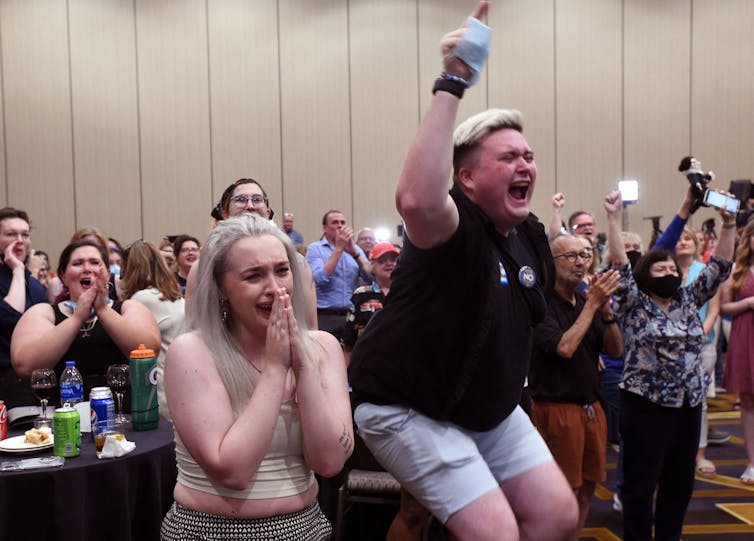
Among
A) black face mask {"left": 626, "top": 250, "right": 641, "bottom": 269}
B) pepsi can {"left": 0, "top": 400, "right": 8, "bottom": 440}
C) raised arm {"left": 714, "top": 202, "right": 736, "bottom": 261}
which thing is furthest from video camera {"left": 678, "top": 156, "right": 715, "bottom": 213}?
pepsi can {"left": 0, "top": 400, "right": 8, "bottom": 440}

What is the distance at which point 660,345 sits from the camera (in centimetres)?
276

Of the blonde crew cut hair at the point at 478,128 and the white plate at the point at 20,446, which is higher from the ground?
the blonde crew cut hair at the point at 478,128

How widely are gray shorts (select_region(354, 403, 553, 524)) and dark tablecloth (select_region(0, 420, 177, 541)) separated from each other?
0.80m

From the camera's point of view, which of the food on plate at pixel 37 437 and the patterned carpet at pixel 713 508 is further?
the patterned carpet at pixel 713 508

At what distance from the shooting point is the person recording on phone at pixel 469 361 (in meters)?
1.49

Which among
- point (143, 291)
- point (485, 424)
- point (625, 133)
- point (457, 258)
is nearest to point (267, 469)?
point (485, 424)

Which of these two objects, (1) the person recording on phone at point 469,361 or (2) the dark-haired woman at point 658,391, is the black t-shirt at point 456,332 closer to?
(1) the person recording on phone at point 469,361

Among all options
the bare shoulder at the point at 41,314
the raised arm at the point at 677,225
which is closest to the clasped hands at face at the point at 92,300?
the bare shoulder at the point at 41,314

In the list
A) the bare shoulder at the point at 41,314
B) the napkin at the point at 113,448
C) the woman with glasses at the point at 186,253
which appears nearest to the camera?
the napkin at the point at 113,448

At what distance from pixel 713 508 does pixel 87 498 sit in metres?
2.96

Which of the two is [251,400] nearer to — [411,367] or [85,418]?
[411,367]

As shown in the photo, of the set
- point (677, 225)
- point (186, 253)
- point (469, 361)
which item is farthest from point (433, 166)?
point (186, 253)

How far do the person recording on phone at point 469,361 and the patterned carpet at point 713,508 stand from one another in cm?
169

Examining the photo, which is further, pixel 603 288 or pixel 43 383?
pixel 603 288
